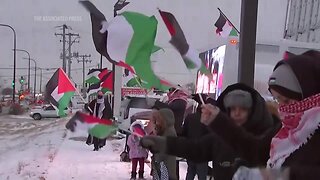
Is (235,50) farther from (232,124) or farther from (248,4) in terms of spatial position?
(232,124)

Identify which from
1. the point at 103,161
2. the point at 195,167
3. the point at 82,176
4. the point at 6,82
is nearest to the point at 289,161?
the point at 195,167

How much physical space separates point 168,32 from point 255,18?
158 cm

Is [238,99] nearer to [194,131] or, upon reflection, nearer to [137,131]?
[137,131]

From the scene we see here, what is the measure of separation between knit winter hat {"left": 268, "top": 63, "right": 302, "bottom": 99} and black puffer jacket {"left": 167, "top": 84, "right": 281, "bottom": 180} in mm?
470

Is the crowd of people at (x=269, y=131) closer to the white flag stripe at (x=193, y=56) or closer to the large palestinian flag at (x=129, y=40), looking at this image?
the white flag stripe at (x=193, y=56)

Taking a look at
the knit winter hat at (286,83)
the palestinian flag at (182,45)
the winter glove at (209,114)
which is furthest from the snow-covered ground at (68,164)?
the knit winter hat at (286,83)

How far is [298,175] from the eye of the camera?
5.49 feet

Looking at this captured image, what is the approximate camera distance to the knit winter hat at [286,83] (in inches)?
75.8

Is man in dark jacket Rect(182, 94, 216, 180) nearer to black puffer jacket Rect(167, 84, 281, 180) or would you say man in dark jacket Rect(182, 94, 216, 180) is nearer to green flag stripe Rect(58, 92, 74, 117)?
green flag stripe Rect(58, 92, 74, 117)

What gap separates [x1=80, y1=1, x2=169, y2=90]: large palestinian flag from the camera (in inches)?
121

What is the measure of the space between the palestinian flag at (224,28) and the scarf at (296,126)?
18.6 feet

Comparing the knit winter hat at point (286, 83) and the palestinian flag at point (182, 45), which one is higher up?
the palestinian flag at point (182, 45)

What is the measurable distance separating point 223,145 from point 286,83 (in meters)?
0.97

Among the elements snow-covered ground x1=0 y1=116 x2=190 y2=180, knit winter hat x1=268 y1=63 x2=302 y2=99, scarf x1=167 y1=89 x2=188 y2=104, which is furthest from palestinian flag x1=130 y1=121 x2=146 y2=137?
snow-covered ground x1=0 y1=116 x2=190 y2=180
